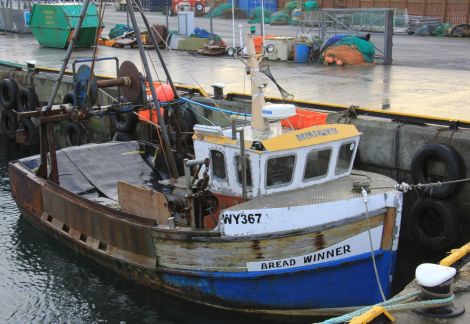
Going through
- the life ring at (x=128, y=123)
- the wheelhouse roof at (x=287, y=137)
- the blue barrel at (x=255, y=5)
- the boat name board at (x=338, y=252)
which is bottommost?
the boat name board at (x=338, y=252)

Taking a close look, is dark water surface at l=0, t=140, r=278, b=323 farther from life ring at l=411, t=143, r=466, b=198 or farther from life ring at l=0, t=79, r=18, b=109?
life ring at l=0, t=79, r=18, b=109

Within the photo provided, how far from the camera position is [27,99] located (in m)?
19.5

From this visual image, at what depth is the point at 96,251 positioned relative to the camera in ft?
34.2

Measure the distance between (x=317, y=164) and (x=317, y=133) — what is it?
465 millimetres

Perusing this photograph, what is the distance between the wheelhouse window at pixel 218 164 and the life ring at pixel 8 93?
41.7 ft

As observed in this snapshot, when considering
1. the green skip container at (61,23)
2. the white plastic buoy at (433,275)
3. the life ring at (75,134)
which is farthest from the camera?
the green skip container at (61,23)

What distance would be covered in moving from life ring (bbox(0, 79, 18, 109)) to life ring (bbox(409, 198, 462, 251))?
44.9ft

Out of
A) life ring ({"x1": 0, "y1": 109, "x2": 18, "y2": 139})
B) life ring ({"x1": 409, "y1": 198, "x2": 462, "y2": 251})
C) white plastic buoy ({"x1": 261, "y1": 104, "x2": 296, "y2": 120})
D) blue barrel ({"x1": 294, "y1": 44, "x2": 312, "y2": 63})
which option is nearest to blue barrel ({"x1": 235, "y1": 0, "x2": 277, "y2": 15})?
blue barrel ({"x1": 294, "y1": 44, "x2": 312, "y2": 63})

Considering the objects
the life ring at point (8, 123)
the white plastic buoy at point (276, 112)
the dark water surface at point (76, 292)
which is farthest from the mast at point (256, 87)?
the life ring at point (8, 123)

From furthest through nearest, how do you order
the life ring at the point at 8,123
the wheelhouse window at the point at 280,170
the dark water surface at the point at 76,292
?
the life ring at the point at 8,123
the dark water surface at the point at 76,292
the wheelhouse window at the point at 280,170

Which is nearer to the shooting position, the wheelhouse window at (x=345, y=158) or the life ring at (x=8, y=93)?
the wheelhouse window at (x=345, y=158)

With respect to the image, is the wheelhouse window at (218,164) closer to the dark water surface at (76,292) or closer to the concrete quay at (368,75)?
the dark water surface at (76,292)

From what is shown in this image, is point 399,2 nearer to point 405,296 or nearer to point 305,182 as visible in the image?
point 305,182

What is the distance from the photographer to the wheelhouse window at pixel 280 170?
8406mm
